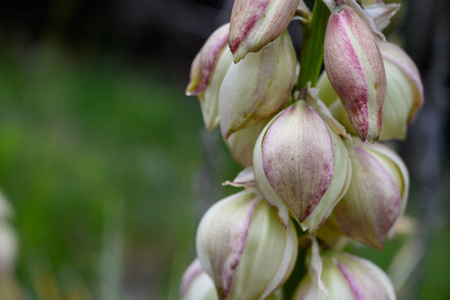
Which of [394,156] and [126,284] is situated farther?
[126,284]

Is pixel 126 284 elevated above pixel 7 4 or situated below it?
below

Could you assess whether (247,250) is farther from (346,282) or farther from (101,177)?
(101,177)

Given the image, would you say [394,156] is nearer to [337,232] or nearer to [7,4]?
[337,232]

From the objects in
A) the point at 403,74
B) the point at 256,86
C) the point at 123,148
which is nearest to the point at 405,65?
the point at 403,74

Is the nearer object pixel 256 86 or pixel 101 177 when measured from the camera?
pixel 256 86

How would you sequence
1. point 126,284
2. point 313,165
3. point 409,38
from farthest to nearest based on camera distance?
1. point 126,284
2. point 409,38
3. point 313,165

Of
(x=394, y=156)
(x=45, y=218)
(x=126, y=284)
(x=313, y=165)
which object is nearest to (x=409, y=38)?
(x=394, y=156)

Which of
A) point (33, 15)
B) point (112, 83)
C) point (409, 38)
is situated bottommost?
point (112, 83)

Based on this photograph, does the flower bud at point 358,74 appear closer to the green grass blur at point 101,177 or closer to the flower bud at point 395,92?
the flower bud at point 395,92
